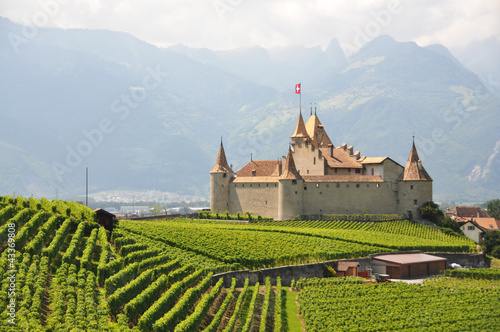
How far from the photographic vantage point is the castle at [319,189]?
68562 mm

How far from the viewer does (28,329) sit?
18.6 meters

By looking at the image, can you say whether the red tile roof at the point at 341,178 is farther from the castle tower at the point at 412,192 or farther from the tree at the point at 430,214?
the tree at the point at 430,214

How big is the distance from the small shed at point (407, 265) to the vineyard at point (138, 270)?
1922 millimetres

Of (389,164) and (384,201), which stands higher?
(389,164)

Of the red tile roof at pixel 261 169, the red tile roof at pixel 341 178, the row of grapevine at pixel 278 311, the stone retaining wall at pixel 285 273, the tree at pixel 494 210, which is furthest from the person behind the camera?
the tree at pixel 494 210

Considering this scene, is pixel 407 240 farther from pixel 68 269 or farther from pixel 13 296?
pixel 13 296

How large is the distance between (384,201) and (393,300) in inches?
1440

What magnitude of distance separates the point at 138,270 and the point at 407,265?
25.5 metres

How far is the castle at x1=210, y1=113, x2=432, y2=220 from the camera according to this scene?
6856 cm

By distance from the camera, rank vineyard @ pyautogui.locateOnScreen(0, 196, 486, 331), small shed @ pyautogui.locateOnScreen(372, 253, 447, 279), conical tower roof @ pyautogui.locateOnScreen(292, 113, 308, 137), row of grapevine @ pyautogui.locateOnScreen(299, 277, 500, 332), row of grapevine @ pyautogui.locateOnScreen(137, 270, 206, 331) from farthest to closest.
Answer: conical tower roof @ pyautogui.locateOnScreen(292, 113, 308, 137), small shed @ pyautogui.locateOnScreen(372, 253, 447, 279), row of grapevine @ pyautogui.locateOnScreen(299, 277, 500, 332), row of grapevine @ pyautogui.locateOnScreen(137, 270, 206, 331), vineyard @ pyautogui.locateOnScreen(0, 196, 486, 331)

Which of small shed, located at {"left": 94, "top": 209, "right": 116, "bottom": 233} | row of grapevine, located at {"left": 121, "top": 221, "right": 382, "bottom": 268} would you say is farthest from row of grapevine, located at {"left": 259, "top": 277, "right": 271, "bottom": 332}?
small shed, located at {"left": 94, "top": 209, "right": 116, "bottom": 233}

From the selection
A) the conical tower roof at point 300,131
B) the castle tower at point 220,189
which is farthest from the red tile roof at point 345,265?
the conical tower roof at point 300,131

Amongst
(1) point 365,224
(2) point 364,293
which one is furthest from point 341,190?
(2) point 364,293

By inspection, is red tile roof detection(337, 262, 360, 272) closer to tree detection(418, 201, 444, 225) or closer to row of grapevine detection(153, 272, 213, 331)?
row of grapevine detection(153, 272, 213, 331)
